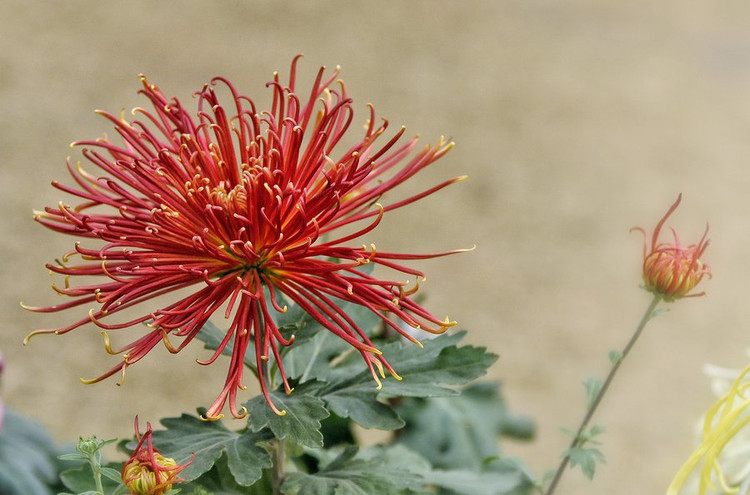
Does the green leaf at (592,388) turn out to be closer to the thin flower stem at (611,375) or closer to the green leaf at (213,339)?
the thin flower stem at (611,375)

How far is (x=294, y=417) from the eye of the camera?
502 mm

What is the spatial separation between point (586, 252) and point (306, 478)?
179 centimetres

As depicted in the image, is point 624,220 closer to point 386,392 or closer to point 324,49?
point 324,49

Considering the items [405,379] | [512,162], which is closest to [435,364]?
[405,379]

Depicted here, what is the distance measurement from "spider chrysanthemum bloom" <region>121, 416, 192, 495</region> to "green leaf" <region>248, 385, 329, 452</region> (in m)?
0.05

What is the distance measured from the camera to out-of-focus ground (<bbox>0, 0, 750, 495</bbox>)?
6.13 ft

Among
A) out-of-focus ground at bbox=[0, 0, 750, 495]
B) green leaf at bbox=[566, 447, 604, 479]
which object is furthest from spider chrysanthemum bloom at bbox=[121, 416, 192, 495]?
out-of-focus ground at bbox=[0, 0, 750, 495]

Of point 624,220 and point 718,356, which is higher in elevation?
point 624,220

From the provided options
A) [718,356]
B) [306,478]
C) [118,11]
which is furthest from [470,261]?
[306,478]

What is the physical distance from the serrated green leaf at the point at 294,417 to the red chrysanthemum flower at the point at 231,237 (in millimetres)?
12

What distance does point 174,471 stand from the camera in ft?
1.53

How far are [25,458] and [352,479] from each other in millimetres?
504

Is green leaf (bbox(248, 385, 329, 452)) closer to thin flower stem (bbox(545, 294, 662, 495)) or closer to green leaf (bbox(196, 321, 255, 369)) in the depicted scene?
green leaf (bbox(196, 321, 255, 369))

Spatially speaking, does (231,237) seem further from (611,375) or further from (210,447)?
(611,375)
